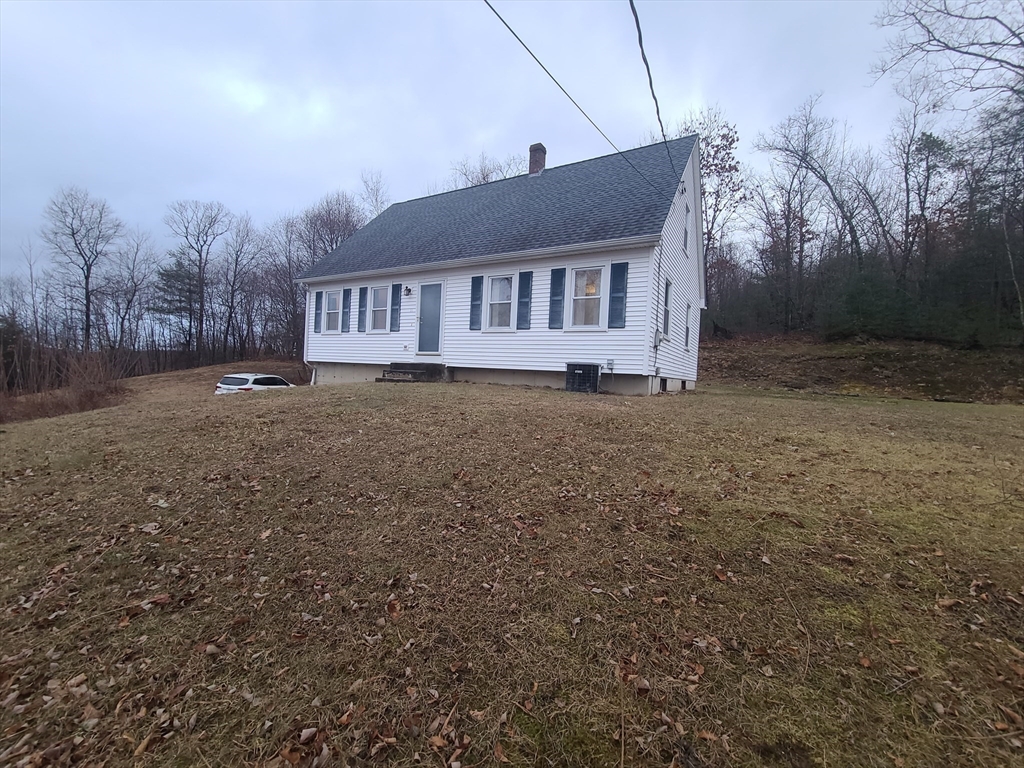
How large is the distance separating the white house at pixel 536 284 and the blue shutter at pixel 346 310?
1.4 inches

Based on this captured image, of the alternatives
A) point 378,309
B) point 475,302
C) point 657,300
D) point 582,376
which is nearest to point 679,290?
point 657,300

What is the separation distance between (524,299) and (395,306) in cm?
468

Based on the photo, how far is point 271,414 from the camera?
24.0 feet

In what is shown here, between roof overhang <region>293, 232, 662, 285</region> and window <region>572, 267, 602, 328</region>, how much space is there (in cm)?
53

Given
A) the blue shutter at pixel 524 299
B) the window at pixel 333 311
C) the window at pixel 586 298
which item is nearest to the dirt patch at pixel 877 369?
the window at pixel 586 298

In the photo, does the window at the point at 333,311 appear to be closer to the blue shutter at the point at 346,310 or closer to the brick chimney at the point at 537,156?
the blue shutter at the point at 346,310

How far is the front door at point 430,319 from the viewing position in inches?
525

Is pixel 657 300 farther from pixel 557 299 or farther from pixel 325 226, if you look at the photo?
pixel 325 226

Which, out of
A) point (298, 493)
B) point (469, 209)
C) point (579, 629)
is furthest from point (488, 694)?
point (469, 209)

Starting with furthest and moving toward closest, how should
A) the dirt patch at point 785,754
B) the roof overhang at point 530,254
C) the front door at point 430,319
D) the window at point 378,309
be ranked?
the window at point 378,309 → the front door at point 430,319 → the roof overhang at point 530,254 → the dirt patch at point 785,754

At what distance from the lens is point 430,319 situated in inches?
533

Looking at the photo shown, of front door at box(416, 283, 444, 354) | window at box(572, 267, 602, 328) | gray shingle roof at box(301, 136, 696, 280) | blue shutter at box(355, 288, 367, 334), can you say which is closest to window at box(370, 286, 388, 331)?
blue shutter at box(355, 288, 367, 334)

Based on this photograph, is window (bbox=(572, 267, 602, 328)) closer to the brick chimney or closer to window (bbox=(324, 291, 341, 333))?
the brick chimney

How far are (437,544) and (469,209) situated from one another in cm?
1431
